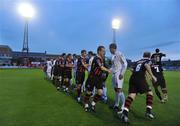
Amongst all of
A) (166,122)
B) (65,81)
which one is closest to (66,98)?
(65,81)

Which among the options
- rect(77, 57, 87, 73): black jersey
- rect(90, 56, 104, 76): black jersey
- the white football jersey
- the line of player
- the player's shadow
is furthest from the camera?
rect(77, 57, 87, 73): black jersey

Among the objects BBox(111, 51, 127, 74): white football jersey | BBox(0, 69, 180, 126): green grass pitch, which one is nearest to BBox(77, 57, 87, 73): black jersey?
BBox(0, 69, 180, 126): green grass pitch

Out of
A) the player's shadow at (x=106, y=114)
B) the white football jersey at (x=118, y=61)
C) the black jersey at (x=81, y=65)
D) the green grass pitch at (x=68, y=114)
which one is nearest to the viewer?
the green grass pitch at (x=68, y=114)

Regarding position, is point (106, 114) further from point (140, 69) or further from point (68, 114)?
point (140, 69)

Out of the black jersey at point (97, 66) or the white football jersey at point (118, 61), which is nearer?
the black jersey at point (97, 66)

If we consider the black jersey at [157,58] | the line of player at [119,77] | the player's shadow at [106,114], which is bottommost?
the player's shadow at [106,114]

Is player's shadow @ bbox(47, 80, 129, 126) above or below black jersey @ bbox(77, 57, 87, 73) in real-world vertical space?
below

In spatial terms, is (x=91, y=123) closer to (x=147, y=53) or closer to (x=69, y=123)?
(x=69, y=123)

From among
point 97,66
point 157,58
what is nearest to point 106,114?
point 97,66

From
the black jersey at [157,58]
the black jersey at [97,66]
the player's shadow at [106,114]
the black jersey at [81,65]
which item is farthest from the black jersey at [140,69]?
the black jersey at [81,65]

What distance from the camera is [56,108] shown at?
10.4 metres

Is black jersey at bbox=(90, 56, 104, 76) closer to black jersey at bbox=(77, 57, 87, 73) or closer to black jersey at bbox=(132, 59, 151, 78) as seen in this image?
black jersey at bbox=(132, 59, 151, 78)

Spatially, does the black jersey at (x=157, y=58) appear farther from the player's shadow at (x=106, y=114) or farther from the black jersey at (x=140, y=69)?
the black jersey at (x=140, y=69)

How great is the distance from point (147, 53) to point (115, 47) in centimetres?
130
